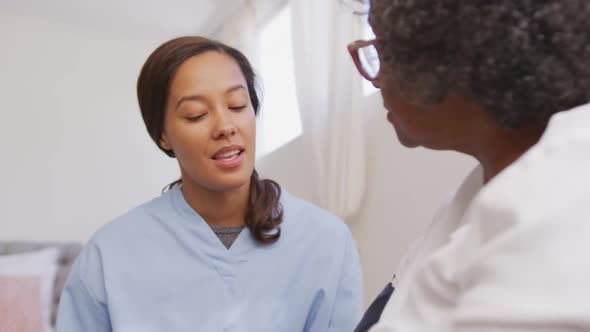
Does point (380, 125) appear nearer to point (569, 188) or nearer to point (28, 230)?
point (569, 188)

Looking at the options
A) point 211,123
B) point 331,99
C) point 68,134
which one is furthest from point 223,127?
point 68,134

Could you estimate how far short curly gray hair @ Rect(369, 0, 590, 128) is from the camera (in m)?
0.57

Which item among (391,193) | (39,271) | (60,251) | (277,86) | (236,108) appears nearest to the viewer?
(236,108)

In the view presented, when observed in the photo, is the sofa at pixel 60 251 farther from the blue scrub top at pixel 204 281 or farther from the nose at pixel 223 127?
the nose at pixel 223 127

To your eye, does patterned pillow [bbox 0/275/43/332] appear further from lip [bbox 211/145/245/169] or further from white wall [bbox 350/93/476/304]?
lip [bbox 211/145/245/169]

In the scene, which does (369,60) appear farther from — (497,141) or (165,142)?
(165,142)

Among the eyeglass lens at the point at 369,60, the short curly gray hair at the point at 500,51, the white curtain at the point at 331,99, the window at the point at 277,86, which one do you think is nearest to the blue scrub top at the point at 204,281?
the eyeglass lens at the point at 369,60

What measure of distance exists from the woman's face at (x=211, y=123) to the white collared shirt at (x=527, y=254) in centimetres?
90

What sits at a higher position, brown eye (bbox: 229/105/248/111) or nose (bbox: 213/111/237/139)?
brown eye (bbox: 229/105/248/111)

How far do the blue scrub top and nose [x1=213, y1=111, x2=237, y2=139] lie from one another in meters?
0.19

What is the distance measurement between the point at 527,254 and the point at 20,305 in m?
3.20

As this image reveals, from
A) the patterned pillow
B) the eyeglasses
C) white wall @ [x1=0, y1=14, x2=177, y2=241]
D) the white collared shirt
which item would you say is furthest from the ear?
white wall @ [x1=0, y1=14, x2=177, y2=241]

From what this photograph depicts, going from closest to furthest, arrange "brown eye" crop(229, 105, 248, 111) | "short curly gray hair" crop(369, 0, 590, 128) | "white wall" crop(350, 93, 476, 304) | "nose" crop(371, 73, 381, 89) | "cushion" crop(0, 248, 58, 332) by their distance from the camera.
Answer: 1. "short curly gray hair" crop(369, 0, 590, 128)
2. "nose" crop(371, 73, 381, 89)
3. "brown eye" crop(229, 105, 248, 111)
4. "white wall" crop(350, 93, 476, 304)
5. "cushion" crop(0, 248, 58, 332)

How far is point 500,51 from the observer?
23.1 inches
